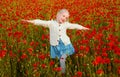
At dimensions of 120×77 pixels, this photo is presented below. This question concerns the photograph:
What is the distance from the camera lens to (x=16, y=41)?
6.36m

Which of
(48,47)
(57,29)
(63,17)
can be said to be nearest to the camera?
(63,17)

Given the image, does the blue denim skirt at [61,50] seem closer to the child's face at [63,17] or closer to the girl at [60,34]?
the girl at [60,34]

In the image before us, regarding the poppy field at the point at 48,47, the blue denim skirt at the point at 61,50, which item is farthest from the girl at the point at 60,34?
the poppy field at the point at 48,47

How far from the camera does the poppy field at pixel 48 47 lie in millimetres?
4797

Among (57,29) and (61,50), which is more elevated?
(57,29)

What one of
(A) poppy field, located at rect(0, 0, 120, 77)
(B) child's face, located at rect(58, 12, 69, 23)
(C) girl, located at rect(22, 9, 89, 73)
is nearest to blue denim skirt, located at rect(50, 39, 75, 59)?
(C) girl, located at rect(22, 9, 89, 73)

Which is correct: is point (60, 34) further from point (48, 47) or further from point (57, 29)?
point (48, 47)

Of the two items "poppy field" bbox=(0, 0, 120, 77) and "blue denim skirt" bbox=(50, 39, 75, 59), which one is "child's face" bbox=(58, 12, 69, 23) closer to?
"blue denim skirt" bbox=(50, 39, 75, 59)

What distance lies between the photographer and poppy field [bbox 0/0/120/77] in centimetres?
480

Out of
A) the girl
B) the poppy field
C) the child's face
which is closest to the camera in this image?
the poppy field

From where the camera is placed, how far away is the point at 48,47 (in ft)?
20.5

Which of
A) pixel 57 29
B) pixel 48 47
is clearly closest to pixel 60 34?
pixel 57 29

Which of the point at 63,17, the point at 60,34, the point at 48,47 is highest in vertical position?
the point at 63,17

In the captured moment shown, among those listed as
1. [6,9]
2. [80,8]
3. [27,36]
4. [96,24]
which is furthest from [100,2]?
[27,36]
